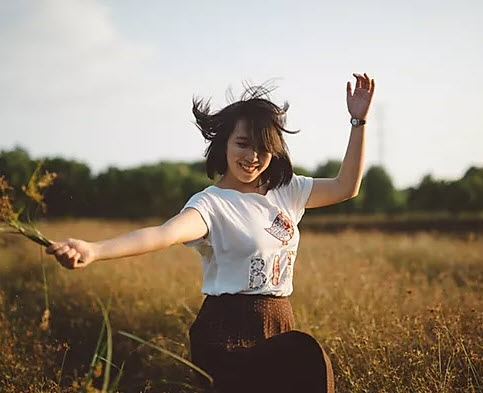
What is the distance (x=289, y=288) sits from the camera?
2.95 metres

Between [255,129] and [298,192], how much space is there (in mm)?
397

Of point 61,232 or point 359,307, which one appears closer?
point 359,307

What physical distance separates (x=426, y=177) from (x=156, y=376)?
619 centimetres

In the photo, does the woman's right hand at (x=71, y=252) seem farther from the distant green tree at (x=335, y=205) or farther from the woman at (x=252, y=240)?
the distant green tree at (x=335, y=205)

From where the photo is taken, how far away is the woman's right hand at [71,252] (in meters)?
2.00

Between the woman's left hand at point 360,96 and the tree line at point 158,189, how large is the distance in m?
2.19

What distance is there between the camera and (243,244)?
9.12 feet

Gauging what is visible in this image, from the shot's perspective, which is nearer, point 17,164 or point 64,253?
point 64,253

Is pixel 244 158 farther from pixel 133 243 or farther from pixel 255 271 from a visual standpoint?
pixel 133 243

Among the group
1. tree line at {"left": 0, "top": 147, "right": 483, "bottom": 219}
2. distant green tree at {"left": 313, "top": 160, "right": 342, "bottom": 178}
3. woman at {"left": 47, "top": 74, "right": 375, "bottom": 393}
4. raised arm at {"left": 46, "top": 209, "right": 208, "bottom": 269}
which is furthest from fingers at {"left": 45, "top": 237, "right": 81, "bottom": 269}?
distant green tree at {"left": 313, "top": 160, "right": 342, "bottom": 178}

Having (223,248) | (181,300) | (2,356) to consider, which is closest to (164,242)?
(223,248)

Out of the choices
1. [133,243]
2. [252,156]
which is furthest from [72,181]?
[133,243]

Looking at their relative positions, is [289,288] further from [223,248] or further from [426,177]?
[426,177]

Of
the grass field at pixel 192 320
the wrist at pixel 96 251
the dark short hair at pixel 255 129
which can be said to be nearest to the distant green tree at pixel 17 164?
the grass field at pixel 192 320
